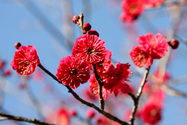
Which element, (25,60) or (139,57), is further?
(139,57)

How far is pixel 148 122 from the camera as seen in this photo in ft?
11.1

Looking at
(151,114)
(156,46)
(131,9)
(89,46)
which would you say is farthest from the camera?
(131,9)

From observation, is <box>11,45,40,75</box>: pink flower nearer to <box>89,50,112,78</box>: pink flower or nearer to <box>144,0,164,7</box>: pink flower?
<box>89,50,112,78</box>: pink flower

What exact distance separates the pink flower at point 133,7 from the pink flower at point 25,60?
2.45 metres

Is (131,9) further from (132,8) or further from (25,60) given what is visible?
(25,60)

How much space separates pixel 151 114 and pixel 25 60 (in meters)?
2.61

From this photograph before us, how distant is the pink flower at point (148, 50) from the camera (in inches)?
61.6

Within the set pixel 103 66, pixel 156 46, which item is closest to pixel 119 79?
pixel 103 66

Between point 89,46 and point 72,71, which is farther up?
point 89,46

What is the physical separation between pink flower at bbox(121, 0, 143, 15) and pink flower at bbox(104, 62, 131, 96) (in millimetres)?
2240

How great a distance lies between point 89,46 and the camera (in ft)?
4.28

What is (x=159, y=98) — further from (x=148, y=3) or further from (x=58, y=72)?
(x=58, y=72)

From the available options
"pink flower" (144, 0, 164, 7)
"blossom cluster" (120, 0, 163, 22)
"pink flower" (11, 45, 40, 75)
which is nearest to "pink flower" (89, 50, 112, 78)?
"pink flower" (11, 45, 40, 75)

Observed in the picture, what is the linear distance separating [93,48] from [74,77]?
0.68 ft
